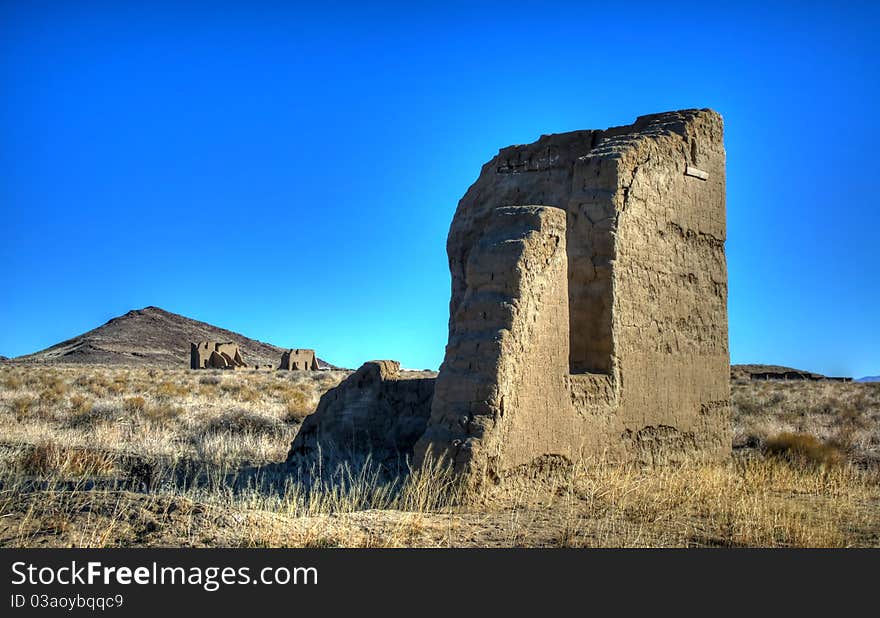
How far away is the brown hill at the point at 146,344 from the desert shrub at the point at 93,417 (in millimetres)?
39502

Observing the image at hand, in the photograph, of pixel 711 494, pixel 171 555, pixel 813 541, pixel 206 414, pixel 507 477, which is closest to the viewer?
pixel 171 555

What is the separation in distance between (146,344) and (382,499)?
61.3m

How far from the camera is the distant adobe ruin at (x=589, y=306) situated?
Answer: 7.53 meters

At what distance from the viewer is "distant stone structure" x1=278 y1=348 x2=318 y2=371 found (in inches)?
1704

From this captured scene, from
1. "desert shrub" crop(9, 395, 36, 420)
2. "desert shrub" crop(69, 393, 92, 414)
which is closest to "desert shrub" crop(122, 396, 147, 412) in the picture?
"desert shrub" crop(69, 393, 92, 414)

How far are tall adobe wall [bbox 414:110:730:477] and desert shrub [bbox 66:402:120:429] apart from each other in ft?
27.6

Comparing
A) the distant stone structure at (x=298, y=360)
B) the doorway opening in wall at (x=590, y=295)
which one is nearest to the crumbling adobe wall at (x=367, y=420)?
the doorway opening in wall at (x=590, y=295)

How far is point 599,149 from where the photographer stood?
9641mm

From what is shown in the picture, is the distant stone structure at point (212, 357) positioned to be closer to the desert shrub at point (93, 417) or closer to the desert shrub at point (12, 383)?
the desert shrub at point (12, 383)

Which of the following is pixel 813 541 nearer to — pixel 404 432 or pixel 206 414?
pixel 404 432

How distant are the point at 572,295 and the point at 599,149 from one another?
180 cm

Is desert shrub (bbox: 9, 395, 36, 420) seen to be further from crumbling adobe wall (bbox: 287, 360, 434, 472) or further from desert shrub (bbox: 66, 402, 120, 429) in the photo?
crumbling adobe wall (bbox: 287, 360, 434, 472)

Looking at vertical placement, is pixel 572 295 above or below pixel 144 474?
above

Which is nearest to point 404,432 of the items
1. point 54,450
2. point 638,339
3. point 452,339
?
point 452,339
